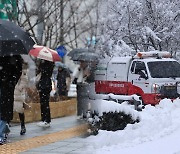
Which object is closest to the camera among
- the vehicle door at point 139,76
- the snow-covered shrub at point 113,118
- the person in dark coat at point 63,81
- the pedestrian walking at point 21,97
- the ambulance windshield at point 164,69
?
the pedestrian walking at point 21,97

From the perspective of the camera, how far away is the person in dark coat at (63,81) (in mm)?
15493

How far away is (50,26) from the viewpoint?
1714 centimetres

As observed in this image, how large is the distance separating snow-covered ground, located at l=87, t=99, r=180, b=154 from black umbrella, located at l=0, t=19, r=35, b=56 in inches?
75.4

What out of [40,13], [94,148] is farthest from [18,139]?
[40,13]

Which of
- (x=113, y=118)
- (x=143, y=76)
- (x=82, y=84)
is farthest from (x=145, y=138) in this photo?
(x=143, y=76)

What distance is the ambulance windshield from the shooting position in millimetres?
15250

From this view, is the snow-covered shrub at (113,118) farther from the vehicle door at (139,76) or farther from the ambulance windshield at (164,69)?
the ambulance windshield at (164,69)

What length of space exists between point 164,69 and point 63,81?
11.7ft

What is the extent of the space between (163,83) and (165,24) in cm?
389

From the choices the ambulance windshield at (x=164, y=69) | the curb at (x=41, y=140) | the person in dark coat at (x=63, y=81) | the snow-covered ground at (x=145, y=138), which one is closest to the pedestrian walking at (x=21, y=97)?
the curb at (x=41, y=140)

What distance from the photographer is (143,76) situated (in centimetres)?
1526

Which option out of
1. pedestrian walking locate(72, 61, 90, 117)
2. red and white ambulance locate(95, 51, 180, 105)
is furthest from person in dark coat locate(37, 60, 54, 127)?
red and white ambulance locate(95, 51, 180, 105)

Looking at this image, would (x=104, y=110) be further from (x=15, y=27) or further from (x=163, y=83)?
(x=163, y=83)

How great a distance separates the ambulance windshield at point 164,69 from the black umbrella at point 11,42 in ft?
25.5
